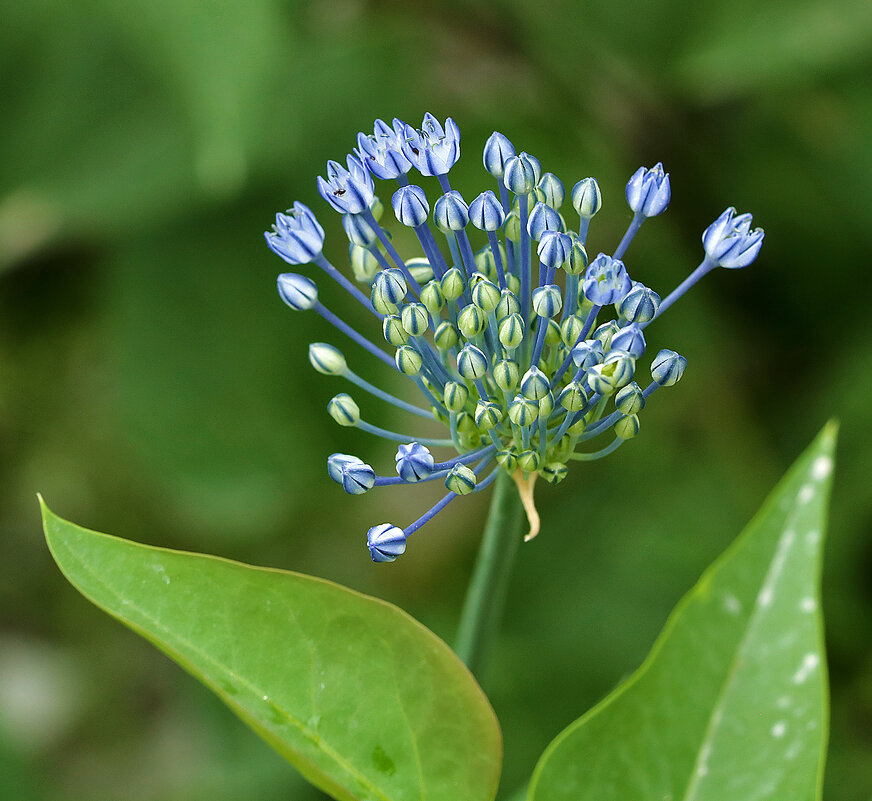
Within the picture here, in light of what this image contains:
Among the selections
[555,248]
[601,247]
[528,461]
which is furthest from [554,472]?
[601,247]

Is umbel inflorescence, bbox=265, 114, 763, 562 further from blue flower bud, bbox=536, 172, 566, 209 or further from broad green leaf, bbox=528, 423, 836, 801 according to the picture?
broad green leaf, bbox=528, 423, 836, 801

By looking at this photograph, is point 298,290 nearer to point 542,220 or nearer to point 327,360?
point 327,360

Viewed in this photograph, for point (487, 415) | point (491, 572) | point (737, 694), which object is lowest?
point (737, 694)

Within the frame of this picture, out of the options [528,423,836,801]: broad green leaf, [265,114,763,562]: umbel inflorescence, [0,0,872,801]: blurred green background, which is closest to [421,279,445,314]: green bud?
[265,114,763,562]: umbel inflorescence

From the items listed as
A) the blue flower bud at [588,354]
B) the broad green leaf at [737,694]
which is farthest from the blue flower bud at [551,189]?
the broad green leaf at [737,694]

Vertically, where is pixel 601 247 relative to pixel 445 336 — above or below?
below
